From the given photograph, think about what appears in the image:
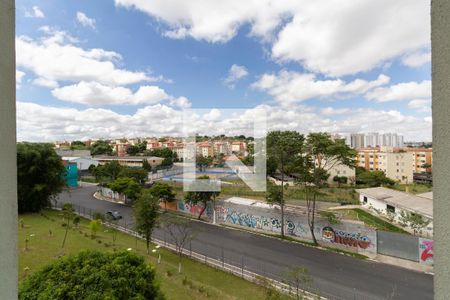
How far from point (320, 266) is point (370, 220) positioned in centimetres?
847

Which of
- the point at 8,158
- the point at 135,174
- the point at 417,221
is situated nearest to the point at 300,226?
the point at 417,221

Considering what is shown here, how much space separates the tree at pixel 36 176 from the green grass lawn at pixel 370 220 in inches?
783

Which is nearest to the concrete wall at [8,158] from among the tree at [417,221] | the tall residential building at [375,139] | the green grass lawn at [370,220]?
the tree at [417,221]

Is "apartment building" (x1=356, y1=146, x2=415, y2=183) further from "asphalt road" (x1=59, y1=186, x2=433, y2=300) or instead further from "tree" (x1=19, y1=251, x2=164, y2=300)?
"tree" (x1=19, y1=251, x2=164, y2=300)

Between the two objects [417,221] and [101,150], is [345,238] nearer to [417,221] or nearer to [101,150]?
[417,221]

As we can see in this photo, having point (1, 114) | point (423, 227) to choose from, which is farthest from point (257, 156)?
point (1, 114)

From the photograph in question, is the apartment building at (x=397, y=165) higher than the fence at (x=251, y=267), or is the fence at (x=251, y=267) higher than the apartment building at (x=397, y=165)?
the apartment building at (x=397, y=165)

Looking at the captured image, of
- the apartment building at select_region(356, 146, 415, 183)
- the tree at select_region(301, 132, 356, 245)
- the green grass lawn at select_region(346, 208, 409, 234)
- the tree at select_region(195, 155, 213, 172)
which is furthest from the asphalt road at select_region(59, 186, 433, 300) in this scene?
the apartment building at select_region(356, 146, 415, 183)

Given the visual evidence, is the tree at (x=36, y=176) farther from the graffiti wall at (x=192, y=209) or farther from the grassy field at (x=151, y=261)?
the graffiti wall at (x=192, y=209)

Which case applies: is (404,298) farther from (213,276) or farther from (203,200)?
(203,200)

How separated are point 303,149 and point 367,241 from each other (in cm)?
492

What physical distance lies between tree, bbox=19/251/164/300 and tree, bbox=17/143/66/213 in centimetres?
1407

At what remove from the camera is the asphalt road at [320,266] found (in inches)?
297

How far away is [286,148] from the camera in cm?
1238
